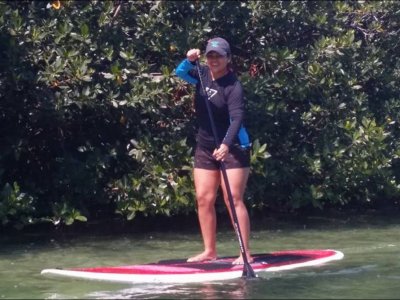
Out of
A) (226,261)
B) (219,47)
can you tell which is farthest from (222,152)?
(226,261)

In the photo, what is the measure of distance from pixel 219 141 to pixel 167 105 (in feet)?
7.25

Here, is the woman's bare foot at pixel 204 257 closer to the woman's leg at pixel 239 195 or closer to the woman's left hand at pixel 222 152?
the woman's leg at pixel 239 195

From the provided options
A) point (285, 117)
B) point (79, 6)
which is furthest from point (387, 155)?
point (79, 6)

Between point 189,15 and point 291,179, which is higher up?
point 189,15

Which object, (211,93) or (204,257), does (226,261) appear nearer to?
(204,257)

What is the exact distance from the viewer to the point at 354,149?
11.6m

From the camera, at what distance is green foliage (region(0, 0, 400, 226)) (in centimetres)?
1042

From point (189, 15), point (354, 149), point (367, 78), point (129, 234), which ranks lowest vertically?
point (129, 234)

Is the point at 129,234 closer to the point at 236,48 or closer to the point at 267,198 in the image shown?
the point at 267,198

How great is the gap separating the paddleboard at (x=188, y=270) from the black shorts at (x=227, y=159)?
834mm

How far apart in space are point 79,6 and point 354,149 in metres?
3.54

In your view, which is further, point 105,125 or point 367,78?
point 367,78

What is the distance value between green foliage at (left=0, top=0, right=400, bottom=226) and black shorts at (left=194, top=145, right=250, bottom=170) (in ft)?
5.44

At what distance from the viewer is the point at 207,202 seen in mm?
8758
